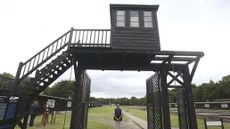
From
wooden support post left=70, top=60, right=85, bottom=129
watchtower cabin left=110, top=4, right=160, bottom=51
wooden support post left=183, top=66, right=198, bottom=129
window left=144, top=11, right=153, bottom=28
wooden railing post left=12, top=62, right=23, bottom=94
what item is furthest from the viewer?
window left=144, top=11, right=153, bottom=28

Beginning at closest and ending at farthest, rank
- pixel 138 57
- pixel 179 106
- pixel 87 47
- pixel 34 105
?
pixel 87 47, pixel 138 57, pixel 179 106, pixel 34 105

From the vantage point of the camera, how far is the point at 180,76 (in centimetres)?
1145

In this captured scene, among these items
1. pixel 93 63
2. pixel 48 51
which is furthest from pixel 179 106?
pixel 48 51

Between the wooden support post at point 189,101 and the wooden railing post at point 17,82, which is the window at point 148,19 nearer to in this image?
the wooden support post at point 189,101

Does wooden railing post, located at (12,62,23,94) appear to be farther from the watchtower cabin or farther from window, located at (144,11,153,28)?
window, located at (144,11,153,28)

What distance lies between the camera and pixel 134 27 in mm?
11297

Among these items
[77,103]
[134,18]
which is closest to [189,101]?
[134,18]

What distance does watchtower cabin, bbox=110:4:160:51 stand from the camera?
1070cm

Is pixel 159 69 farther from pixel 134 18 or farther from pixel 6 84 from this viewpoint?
pixel 6 84

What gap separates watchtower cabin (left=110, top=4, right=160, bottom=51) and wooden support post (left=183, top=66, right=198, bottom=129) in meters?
2.53

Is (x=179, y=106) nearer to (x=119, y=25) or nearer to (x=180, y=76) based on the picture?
(x=180, y=76)

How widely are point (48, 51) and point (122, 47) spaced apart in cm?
425

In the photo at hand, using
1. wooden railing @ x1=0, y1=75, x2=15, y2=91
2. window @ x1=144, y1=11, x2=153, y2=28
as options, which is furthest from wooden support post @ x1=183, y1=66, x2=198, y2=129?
wooden railing @ x1=0, y1=75, x2=15, y2=91

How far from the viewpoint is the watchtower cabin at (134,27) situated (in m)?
10.7
